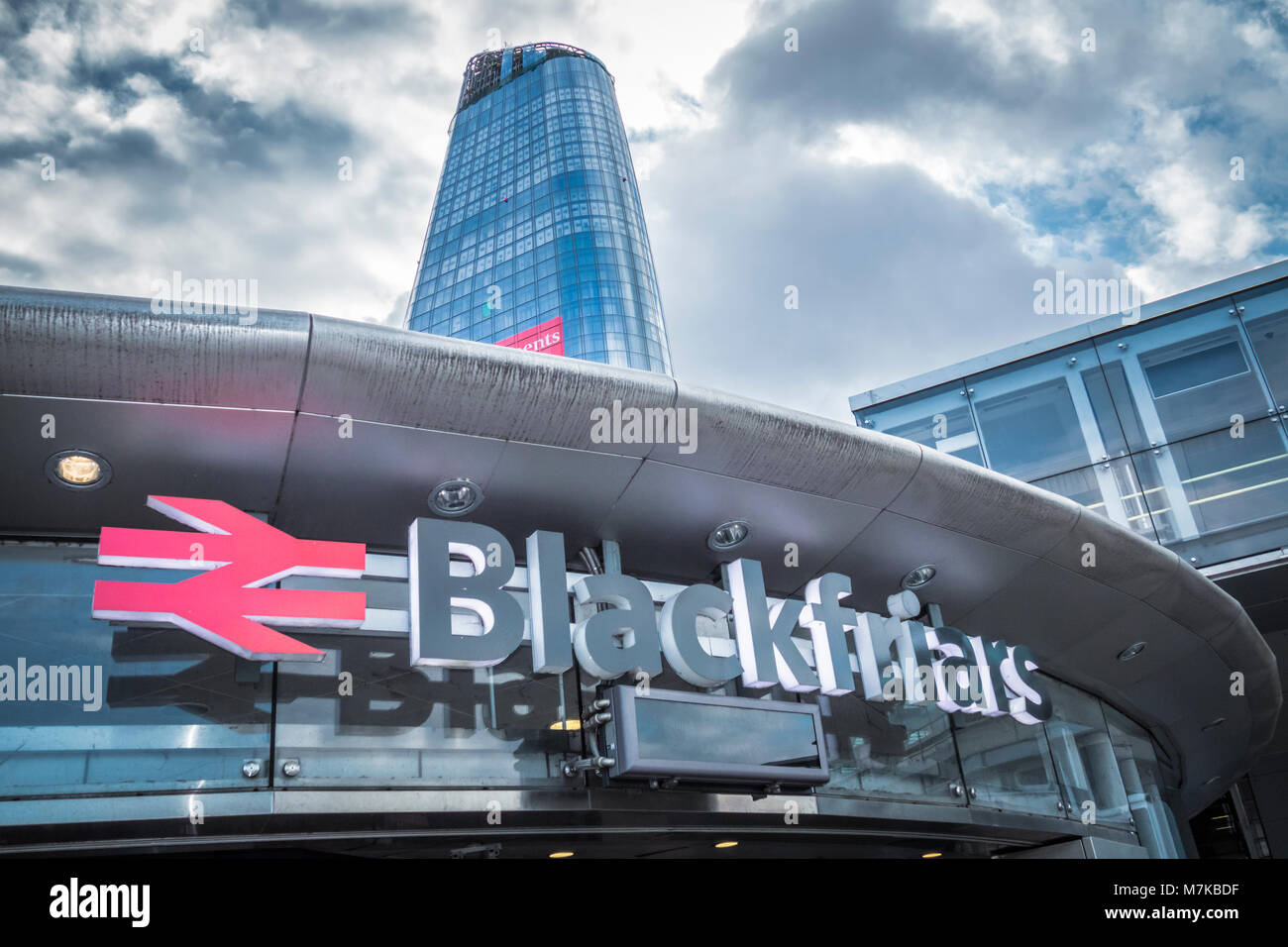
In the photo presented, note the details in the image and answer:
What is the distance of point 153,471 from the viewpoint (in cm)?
737

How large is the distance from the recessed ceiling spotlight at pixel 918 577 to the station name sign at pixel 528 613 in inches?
27.0

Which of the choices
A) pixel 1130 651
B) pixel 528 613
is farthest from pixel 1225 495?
pixel 528 613

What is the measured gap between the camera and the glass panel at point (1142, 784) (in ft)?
45.2

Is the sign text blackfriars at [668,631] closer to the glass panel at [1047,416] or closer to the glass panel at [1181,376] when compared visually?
the glass panel at [1181,376]

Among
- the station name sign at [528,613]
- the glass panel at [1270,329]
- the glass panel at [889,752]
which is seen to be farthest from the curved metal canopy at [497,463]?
the glass panel at [1270,329]

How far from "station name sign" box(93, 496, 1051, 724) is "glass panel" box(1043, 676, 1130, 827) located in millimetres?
2444

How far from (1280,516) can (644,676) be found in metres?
15.3

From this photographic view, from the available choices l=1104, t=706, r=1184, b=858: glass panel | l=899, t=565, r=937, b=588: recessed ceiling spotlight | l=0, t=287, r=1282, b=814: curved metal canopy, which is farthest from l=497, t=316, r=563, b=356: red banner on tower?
l=0, t=287, r=1282, b=814: curved metal canopy

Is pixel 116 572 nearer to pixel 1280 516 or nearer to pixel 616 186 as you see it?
pixel 1280 516

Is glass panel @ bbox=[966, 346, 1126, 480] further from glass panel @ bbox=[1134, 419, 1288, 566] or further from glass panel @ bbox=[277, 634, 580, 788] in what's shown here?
glass panel @ bbox=[277, 634, 580, 788]

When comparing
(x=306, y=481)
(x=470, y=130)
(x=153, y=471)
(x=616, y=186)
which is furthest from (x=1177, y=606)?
(x=470, y=130)

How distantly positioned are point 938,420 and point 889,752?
16590 millimetres

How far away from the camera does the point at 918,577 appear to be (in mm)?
10617

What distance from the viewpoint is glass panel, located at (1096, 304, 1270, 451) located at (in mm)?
20203
